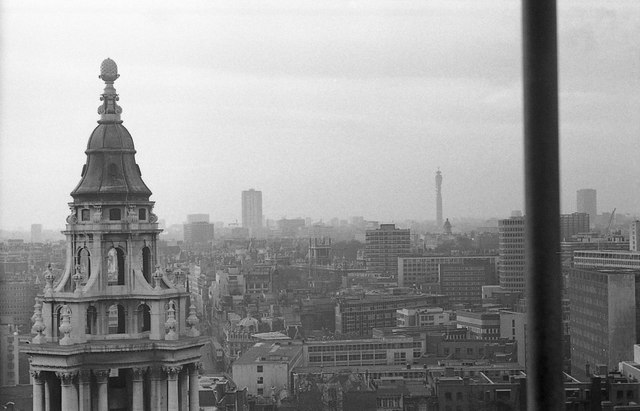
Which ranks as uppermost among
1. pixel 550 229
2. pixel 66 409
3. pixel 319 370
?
pixel 550 229

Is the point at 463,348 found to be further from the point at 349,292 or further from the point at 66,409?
the point at 66,409

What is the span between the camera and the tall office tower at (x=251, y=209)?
8.78 meters

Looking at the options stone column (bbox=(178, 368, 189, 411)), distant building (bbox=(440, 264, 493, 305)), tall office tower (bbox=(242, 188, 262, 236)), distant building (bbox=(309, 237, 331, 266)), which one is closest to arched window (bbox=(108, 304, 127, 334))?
stone column (bbox=(178, 368, 189, 411))

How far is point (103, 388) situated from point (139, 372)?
14 centimetres

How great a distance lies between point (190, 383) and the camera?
3.75m

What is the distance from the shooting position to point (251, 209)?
9391mm

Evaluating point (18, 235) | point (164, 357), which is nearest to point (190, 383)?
point (164, 357)

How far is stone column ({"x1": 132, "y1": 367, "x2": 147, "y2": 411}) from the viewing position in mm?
3598

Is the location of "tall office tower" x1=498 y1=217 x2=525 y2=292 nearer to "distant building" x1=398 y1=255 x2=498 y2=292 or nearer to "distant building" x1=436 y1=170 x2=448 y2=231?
"distant building" x1=436 y1=170 x2=448 y2=231

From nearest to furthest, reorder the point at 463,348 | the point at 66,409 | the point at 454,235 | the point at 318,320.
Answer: the point at 66,409
the point at 454,235
the point at 463,348
the point at 318,320

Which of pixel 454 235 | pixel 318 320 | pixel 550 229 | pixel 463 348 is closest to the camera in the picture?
pixel 550 229

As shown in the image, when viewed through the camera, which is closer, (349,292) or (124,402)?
(124,402)

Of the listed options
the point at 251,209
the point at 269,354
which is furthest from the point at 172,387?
the point at 269,354

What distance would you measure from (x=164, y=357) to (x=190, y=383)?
149mm
